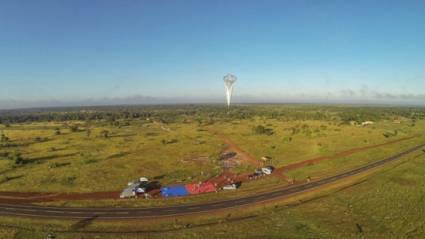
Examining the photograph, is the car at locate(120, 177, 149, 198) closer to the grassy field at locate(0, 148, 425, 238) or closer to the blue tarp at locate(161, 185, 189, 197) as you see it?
the blue tarp at locate(161, 185, 189, 197)

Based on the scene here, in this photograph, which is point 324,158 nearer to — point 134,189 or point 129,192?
point 134,189

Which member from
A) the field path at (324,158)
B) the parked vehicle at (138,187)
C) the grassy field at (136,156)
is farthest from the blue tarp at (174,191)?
the field path at (324,158)

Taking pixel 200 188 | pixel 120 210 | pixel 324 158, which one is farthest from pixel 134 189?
pixel 324 158

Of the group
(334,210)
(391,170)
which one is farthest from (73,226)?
(391,170)

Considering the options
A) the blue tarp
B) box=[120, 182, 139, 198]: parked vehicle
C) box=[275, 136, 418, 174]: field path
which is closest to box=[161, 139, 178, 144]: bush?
box=[275, 136, 418, 174]: field path

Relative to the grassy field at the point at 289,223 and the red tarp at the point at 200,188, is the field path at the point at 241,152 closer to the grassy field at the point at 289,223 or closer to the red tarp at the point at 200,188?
the red tarp at the point at 200,188

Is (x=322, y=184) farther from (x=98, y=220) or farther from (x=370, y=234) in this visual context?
(x=98, y=220)
